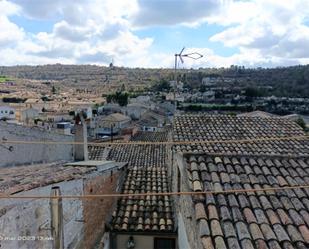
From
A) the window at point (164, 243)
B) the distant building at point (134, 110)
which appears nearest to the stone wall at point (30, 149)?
the window at point (164, 243)

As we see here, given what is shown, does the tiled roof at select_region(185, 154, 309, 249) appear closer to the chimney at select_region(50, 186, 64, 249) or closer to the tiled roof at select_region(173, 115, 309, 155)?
the tiled roof at select_region(173, 115, 309, 155)

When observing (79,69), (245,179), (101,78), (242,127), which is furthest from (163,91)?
(245,179)

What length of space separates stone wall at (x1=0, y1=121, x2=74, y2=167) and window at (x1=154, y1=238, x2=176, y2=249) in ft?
13.9

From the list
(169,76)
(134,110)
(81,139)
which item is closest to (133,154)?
(81,139)

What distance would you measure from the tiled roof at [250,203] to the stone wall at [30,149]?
17.3 feet

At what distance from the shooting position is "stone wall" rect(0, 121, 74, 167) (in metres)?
10.1

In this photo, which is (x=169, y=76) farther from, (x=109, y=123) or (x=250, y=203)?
(x=250, y=203)

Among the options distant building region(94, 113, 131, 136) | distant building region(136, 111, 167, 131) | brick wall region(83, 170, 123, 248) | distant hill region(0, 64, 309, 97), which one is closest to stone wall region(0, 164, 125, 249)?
brick wall region(83, 170, 123, 248)

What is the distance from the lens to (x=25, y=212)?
5.46 metres

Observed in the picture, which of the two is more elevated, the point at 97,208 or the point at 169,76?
the point at 169,76

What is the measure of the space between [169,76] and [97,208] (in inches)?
2972

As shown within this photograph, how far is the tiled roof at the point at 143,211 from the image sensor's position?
9.52 meters

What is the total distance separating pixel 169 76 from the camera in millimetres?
83500

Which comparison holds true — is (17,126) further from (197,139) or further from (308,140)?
(308,140)
